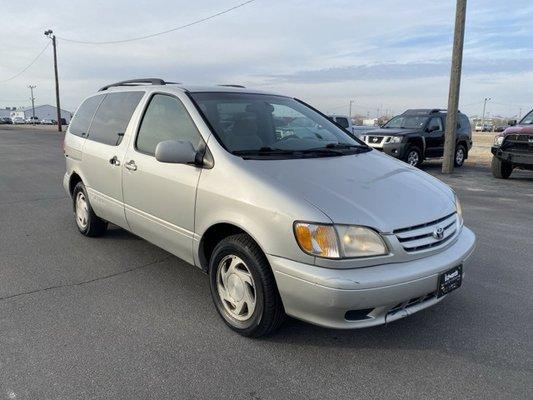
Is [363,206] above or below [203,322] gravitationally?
above

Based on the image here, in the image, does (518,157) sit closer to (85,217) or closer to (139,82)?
(139,82)

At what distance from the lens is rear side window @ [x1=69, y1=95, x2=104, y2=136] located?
17.9 ft

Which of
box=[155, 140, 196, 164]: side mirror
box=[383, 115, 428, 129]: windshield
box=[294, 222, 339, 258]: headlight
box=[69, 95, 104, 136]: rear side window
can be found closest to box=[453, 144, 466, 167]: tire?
box=[383, 115, 428, 129]: windshield

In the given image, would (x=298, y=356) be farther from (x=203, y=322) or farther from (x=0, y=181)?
(x=0, y=181)

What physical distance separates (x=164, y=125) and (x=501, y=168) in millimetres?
10344

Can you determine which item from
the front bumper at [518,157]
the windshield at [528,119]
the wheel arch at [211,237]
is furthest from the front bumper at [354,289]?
the windshield at [528,119]

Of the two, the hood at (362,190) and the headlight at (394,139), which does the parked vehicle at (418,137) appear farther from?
the hood at (362,190)

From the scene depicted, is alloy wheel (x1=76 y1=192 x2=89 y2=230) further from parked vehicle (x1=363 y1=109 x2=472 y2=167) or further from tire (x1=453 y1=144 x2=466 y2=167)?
tire (x1=453 y1=144 x2=466 y2=167)

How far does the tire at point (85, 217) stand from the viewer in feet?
17.6

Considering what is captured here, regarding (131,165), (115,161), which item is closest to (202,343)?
(131,165)

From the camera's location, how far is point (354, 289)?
2695 mm

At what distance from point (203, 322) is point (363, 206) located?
1479 millimetres

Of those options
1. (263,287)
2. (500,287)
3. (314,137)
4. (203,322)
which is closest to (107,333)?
(203,322)

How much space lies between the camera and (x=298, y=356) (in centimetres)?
A: 303
